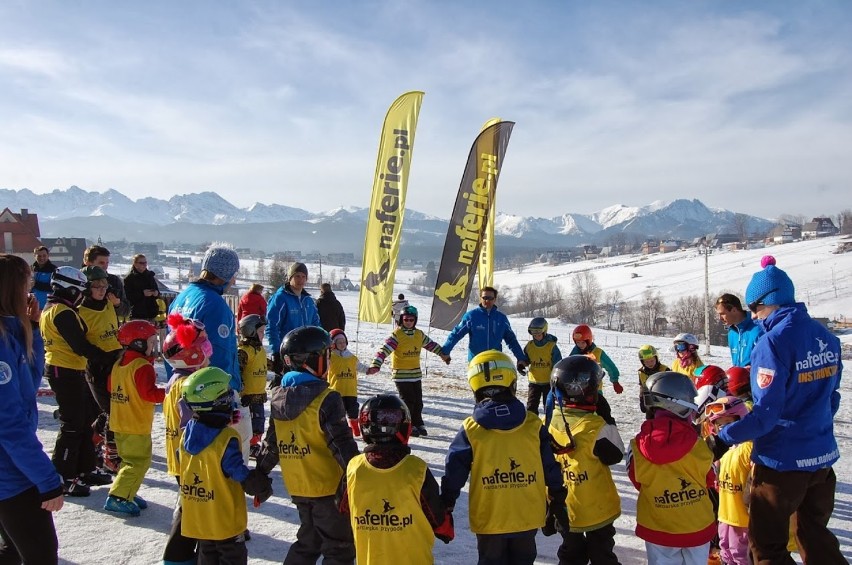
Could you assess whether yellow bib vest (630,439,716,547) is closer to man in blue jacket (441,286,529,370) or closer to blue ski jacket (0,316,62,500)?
blue ski jacket (0,316,62,500)

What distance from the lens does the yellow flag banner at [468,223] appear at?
13148 millimetres

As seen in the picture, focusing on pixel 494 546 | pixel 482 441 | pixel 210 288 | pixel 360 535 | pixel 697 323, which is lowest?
pixel 697 323

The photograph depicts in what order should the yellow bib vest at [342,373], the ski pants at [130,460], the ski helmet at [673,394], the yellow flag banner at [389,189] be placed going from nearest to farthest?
the ski helmet at [673,394] → the ski pants at [130,460] → the yellow bib vest at [342,373] → the yellow flag banner at [389,189]

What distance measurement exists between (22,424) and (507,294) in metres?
107

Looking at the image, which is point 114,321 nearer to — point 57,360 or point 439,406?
point 57,360

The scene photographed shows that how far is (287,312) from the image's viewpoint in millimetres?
7336

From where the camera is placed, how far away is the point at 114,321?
5781mm

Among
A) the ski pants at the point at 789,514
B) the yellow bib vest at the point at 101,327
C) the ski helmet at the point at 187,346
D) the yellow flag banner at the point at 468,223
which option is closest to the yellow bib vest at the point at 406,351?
the yellow bib vest at the point at 101,327

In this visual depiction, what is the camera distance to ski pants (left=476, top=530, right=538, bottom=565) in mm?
3410

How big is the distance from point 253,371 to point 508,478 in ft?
13.8

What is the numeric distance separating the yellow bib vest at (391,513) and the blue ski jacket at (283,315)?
444cm

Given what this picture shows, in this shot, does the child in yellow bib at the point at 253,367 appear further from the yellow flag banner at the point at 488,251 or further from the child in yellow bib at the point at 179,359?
the yellow flag banner at the point at 488,251

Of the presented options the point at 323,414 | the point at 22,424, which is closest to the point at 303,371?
the point at 323,414

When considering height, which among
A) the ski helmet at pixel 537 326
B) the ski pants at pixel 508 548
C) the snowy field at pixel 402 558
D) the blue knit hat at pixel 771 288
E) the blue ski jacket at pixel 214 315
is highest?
the blue knit hat at pixel 771 288
